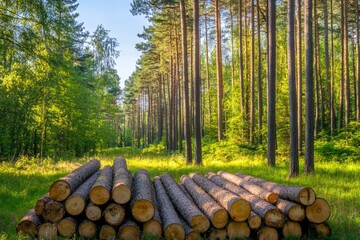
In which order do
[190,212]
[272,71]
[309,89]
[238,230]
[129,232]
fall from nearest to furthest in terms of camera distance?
[129,232] < [238,230] < [190,212] < [309,89] < [272,71]

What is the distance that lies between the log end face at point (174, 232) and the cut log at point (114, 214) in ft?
2.80

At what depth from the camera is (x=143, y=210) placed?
248 inches

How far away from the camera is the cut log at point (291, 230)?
20.7 feet

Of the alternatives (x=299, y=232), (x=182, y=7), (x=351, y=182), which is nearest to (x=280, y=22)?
(x=182, y=7)

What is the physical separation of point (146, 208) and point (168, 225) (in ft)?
1.80

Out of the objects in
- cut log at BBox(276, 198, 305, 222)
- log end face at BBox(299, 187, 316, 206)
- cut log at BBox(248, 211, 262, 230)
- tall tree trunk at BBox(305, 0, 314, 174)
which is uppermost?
tall tree trunk at BBox(305, 0, 314, 174)

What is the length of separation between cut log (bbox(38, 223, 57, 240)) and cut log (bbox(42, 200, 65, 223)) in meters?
0.11

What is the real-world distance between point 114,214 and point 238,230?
2224 millimetres

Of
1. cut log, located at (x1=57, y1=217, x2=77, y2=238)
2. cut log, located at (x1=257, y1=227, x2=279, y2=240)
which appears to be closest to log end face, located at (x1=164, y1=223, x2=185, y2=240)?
cut log, located at (x1=257, y1=227, x2=279, y2=240)

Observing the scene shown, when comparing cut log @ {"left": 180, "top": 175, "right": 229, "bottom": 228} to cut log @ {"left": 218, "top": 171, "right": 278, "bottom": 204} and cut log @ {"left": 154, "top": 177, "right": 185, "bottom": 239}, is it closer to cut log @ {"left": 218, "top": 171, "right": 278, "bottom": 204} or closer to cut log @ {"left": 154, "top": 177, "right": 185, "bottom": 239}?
cut log @ {"left": 154, "top": 177, "right": 185, "bottom": 239}

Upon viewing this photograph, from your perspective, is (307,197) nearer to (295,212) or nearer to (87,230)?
(295,212)

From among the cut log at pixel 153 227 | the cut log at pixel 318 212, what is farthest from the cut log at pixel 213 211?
the cut log at pixel 318 212

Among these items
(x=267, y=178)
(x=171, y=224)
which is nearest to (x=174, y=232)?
(x=171, y=224)

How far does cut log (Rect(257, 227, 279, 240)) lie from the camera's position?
6.21m
